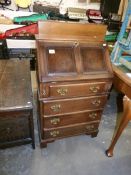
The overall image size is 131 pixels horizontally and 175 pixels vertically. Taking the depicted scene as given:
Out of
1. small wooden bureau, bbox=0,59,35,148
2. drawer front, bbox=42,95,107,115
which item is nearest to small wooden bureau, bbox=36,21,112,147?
drawer front, bbox=42,95,107,115

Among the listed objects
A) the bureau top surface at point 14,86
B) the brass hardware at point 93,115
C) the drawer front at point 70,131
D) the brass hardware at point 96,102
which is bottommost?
the drawer front at point 70,131

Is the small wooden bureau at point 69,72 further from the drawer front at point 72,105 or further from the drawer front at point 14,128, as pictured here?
the drawer front at point 14,128

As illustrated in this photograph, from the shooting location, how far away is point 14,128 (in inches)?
54.6

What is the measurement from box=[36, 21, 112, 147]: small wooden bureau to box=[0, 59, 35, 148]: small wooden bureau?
0.14m

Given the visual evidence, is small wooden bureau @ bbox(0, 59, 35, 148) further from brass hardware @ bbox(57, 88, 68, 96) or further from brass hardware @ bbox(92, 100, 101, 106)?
brass hardware @ bbox(92, 100, 101, 106)

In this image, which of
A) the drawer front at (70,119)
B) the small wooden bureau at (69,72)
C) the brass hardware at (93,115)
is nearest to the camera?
the small wooden bureau at (69,72)

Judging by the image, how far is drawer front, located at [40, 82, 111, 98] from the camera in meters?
1.25

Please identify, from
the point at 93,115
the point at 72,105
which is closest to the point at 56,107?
the point at 72,105

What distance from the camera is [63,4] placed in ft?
12.5

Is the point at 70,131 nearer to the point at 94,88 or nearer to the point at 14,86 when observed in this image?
the point at 94,88

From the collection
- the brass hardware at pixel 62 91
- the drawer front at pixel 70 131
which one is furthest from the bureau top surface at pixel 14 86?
the drawer front at pixel 70 131

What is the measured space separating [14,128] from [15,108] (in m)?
0.28

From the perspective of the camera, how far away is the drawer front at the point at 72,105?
1356mm

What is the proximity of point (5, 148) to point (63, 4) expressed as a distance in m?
3.65
